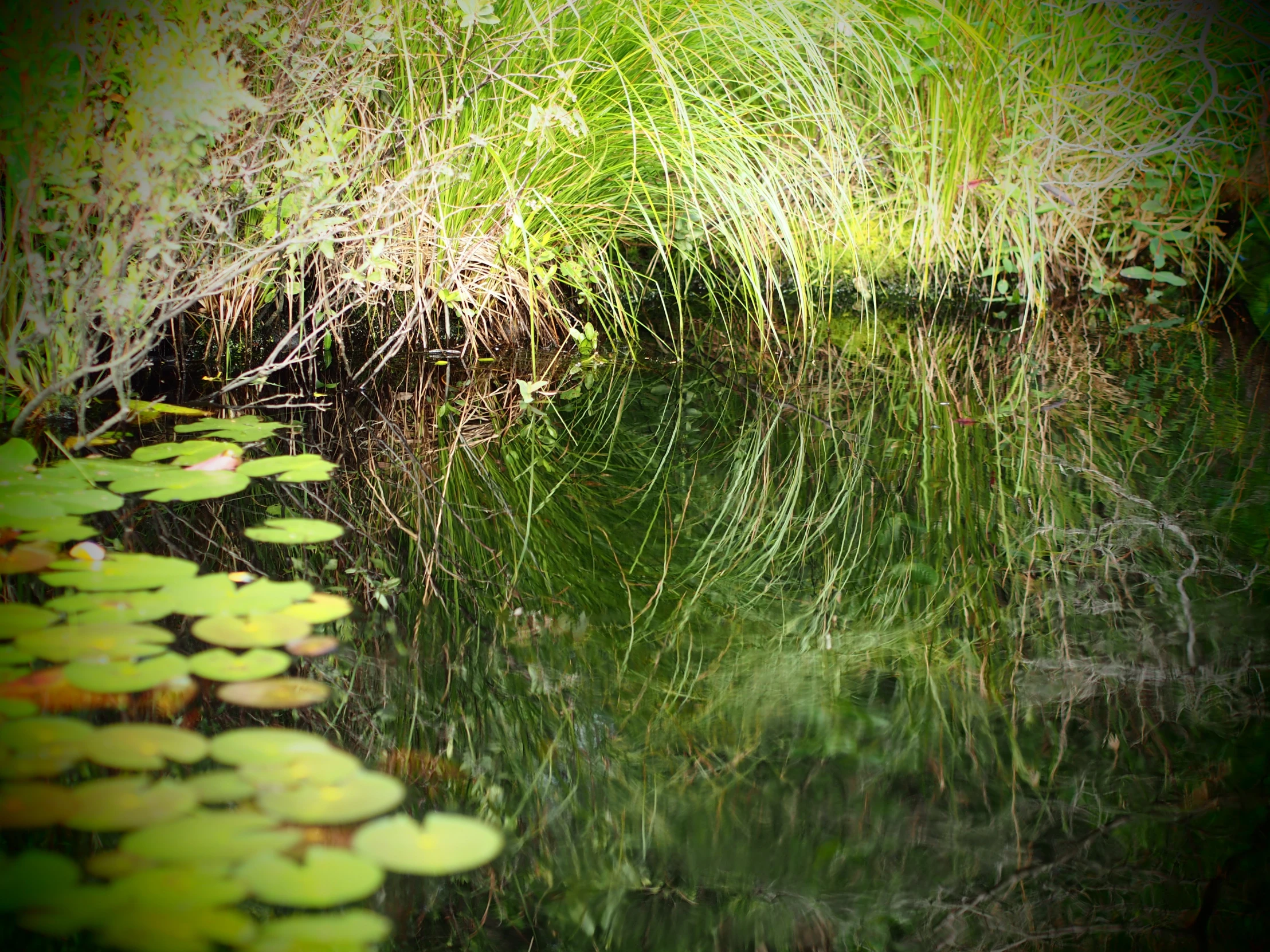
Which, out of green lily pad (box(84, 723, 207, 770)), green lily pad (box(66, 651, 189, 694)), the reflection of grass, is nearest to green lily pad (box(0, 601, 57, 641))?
green lily pad (box(66, 651, 189, 694))

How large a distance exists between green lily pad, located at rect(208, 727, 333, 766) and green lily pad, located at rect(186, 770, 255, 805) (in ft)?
0.06

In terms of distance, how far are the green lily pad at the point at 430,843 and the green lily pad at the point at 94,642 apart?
40 cm

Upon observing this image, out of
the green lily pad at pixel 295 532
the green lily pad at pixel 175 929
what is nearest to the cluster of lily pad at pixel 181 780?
the green lily pad at pixel 175 929

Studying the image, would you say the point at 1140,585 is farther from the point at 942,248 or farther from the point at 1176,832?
the point at 942,248

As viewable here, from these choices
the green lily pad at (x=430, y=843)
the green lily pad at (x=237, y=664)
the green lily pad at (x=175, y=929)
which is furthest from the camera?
the green lily pad at (x=237, y=664)

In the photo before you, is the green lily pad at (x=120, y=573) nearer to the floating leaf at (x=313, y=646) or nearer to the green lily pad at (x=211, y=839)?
the floating leaf at (x=313, y=646)

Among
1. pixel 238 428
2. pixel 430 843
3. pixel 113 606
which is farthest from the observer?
pixel 238 428

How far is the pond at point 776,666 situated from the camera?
82cm

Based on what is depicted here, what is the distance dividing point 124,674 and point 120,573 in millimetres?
270

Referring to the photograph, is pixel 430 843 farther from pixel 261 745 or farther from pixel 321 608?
pixel 321 608

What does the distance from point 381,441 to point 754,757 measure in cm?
114

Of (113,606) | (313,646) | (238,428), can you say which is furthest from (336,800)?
(238,428)

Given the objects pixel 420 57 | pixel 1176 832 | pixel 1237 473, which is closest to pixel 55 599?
pixel 1176 832

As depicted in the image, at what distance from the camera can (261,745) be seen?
95cm
